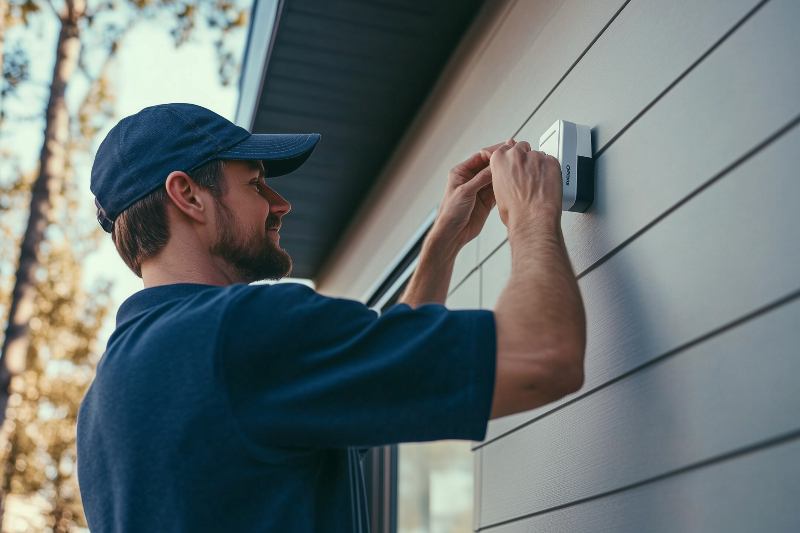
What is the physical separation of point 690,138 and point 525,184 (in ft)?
0.95

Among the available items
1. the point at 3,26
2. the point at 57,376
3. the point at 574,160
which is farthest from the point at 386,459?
the point at 57,376

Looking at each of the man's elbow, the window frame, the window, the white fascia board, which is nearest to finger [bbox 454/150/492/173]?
the man's elbow

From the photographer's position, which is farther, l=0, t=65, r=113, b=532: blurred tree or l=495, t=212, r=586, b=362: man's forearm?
l=0, t=65, r=113, b=532: blurred tree

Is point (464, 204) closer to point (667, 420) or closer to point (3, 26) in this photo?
point (667, 420)

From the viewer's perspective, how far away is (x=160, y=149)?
4.78ft

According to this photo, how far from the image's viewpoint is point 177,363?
108 centimetres

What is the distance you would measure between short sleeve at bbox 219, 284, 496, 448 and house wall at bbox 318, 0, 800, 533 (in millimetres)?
323

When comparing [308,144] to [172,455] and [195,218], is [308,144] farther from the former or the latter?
[172,455]

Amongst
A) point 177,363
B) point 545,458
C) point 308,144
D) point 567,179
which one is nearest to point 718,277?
point 567,179

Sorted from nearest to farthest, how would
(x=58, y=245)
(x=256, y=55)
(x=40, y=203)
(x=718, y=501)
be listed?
(x=718, y=501) < (x=256, y=55) < (x=40, y=203) < (x=58, y=245)

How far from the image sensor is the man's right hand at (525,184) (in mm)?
1216

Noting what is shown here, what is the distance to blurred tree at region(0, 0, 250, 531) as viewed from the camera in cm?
466

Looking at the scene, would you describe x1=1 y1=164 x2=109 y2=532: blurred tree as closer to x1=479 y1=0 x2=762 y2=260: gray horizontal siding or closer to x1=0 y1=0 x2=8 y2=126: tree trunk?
x1=0 y1=0 x2=8 y2=126: tree trunk

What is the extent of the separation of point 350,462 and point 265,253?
0.48 metres
